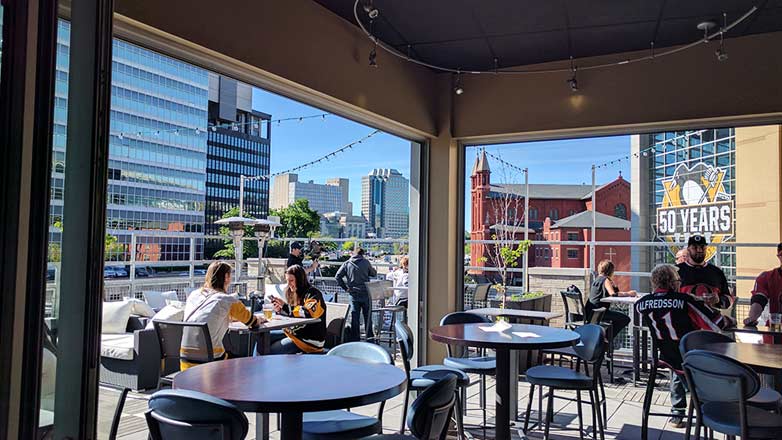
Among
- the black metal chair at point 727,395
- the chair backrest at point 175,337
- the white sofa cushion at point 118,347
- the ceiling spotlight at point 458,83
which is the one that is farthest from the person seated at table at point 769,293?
the white sofa cushion at point 118,347

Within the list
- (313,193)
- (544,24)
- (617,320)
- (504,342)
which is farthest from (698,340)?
(313,193)

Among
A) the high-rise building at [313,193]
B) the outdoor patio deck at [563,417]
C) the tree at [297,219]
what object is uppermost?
the high-rise building at [313,193]

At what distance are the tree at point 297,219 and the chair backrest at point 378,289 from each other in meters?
4.52

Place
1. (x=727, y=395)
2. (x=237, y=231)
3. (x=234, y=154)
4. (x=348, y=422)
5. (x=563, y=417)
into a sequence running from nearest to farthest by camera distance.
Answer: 1. (x=348, y=422)
2. (x=727, y=395)
3. (x=563, y=417)
4. (x=237, y=231)
5. (x=234, y=154)

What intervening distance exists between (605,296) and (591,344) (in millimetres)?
2863

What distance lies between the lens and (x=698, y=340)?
3822 mm

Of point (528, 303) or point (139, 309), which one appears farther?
point (528, 303)

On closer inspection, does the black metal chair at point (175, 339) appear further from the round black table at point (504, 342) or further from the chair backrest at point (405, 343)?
the round black table at point (504, 342)

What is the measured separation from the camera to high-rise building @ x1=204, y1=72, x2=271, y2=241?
8.15 meters

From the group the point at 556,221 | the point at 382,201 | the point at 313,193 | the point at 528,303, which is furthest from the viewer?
the point at 556,221

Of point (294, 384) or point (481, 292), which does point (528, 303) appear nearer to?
point (481, 292)

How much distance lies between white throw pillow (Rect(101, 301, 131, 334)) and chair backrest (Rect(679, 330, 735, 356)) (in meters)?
4.74

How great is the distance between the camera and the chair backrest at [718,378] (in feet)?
9.68

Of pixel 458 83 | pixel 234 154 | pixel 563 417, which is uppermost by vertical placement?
pixel 458 83
